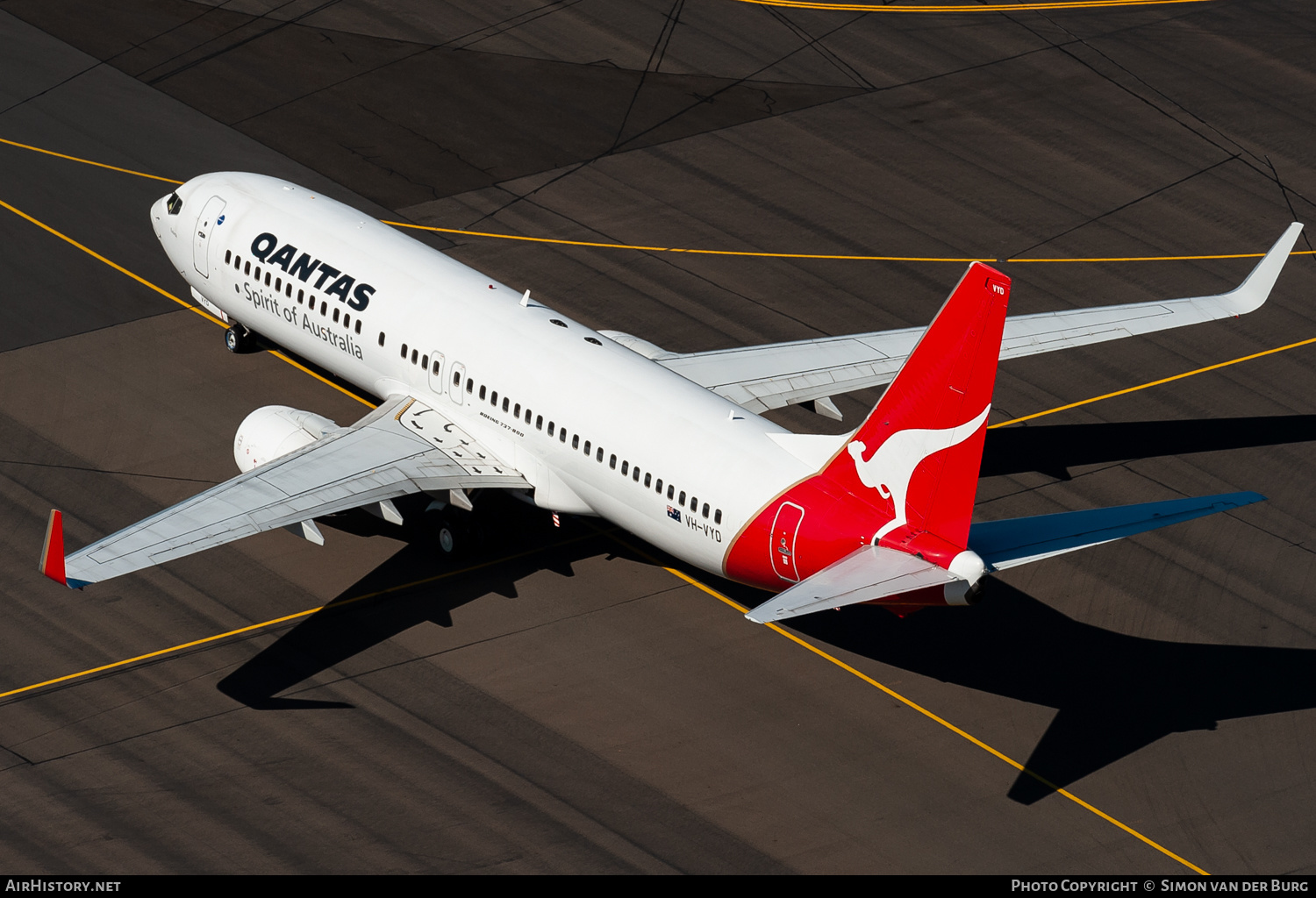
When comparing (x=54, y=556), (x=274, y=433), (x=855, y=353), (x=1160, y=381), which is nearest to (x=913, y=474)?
(x=855, y=353)

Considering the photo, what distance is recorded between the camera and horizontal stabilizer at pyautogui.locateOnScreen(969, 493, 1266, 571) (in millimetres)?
31766

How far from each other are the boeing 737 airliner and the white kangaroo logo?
5cm

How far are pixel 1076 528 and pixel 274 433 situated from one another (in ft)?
70.1

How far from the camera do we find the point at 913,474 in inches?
1308

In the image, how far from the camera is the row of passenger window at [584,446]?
36.7 m

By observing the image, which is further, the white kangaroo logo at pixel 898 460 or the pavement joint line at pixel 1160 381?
the pavement joint line at pixel 1160 381

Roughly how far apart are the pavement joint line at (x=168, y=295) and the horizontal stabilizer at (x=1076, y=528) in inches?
844

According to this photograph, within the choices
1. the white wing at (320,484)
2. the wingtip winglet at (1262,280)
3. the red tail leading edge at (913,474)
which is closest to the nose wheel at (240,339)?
the white wing at (320,484)

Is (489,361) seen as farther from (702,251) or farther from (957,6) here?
(957,6)

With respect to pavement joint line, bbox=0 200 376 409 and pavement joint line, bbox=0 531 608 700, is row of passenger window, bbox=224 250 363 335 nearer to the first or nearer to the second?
pavement joint line, bbox=0 200 376 409

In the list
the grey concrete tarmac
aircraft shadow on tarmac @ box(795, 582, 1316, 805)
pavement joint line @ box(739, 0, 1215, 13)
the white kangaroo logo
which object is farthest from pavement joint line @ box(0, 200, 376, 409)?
pavement joint line @ box(739, 0, 1215, 13)

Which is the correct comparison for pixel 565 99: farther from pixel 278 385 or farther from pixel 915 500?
pixel 915 500

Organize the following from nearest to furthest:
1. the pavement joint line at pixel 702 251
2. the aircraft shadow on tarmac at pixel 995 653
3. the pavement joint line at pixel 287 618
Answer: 1. the pavement joint line at pixel 287 618
2. the aircraft shadow on tarmac at pixel 995 653
3. the pavement joint line at pixel 702 251

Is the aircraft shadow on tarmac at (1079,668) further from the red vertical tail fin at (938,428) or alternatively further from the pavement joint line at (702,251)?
the pavement joint line at (702,251)
